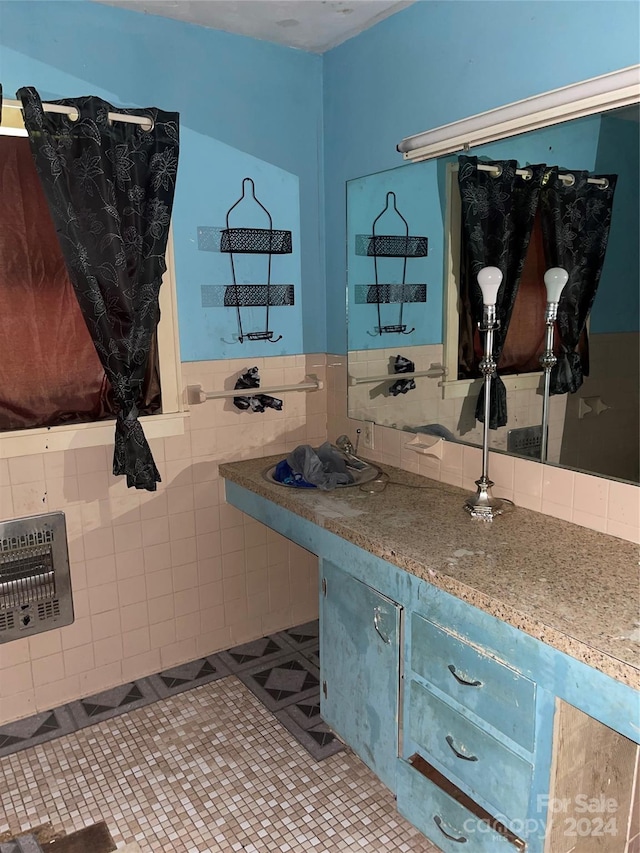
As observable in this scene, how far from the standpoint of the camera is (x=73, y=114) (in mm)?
2148

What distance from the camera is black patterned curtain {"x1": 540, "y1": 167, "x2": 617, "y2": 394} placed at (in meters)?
1.81

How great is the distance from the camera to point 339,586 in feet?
6.97

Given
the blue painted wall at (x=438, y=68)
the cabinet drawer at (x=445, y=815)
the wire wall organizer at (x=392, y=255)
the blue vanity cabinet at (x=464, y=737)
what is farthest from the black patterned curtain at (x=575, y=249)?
the cabinet drawer at (x=445, y=815)

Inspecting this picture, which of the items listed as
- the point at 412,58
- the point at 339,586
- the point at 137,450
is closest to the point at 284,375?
the point at 137,450

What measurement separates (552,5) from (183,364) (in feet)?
5.73

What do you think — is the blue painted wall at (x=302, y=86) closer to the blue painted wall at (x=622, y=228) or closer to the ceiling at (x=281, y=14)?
the ceiling at (x=281, y=14)

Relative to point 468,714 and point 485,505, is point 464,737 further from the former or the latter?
point 485,505

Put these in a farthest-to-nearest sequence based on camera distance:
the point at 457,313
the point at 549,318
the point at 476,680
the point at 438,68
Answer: the point at 457,313, the point at 438,68, the point at 549,318, the point at 476,680

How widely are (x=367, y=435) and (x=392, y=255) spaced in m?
0.77

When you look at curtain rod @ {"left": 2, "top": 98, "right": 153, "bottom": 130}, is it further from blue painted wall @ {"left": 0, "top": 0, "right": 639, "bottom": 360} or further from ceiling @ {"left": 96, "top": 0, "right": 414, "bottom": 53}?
ceiling @ {"left": 96, "top": 0, "right": 414, "bottom": 53}

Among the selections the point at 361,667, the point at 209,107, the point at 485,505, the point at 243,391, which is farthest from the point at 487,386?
the point at 209,107

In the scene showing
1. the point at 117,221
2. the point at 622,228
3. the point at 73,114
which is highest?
the point at 73,114

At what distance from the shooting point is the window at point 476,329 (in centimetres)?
202

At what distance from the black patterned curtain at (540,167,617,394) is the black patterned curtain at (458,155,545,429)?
85 mm
